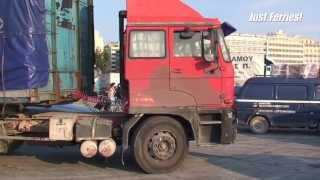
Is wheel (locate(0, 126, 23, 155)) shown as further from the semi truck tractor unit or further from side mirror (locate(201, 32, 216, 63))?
side mirror (locate(201, 32, 216, 63))

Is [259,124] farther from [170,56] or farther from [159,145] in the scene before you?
[170,56]

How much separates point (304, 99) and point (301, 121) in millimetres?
761

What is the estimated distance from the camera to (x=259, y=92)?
21797mm

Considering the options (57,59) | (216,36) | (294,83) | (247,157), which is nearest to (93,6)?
(57,59)

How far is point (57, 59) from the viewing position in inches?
503

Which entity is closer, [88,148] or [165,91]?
[165,91]

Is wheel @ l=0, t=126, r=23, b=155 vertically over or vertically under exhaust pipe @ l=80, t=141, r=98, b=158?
under

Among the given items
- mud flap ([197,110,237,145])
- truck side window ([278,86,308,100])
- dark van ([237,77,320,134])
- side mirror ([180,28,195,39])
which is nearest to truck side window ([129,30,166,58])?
side mirror ([180,28,195,39])

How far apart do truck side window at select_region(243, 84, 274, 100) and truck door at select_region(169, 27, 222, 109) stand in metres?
9.60

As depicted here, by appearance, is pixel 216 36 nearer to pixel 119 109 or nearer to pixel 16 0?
pixel 119 109

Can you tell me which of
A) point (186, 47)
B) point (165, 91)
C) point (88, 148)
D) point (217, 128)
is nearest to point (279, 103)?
point (217, 128)

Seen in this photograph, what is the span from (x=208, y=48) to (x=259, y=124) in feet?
33.3

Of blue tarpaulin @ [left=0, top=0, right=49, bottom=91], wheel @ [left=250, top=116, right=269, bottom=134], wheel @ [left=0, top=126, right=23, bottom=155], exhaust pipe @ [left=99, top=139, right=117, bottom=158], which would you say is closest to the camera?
blue tarpaulin @ [left=0, top=0, right=49, bottom=91]

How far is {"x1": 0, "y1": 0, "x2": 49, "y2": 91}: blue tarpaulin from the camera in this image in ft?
39.5
